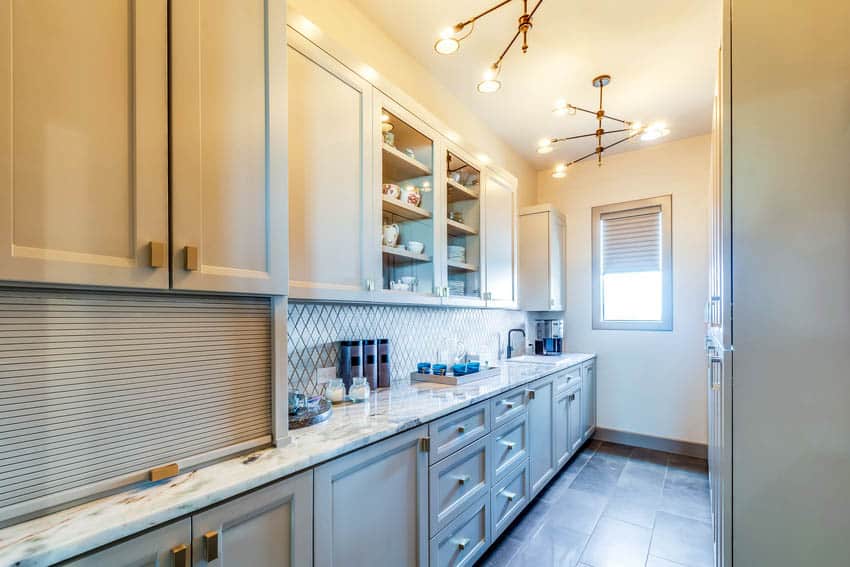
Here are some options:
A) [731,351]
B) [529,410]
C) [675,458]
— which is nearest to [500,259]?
[529,410]

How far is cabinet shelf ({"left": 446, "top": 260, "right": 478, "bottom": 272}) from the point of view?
8.43ft

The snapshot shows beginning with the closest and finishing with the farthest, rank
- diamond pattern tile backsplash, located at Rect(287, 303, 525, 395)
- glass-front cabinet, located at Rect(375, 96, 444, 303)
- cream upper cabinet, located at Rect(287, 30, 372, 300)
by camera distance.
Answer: cream upper cabinet, located at Rect(287, 30, 372, 300) < diamond pattern tile backsplash, located at Rect(287, 303, 525, 395) < glass-front cabinet, located at Rect(375, 96, 444, 303)

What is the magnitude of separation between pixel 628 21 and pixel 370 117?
1.64 meters

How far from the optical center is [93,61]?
821 millimetres

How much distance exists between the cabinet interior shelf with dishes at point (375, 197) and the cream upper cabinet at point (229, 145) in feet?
1.01

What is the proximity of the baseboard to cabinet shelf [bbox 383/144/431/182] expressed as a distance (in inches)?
132

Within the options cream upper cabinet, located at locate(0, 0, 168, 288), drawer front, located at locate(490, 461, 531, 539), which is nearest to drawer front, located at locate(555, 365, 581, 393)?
drawer front, located at locate(490, 461, 531, 539)

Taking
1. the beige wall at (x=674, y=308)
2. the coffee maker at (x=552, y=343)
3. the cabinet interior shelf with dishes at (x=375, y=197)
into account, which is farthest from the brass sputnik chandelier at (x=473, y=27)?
the coffee maker at (x=552, y=343)

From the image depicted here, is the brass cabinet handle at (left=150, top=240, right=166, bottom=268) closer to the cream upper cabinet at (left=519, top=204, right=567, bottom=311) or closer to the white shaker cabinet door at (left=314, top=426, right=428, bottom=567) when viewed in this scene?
the white shaker cabinet door at (left=314, top=426, right=428, bottom=567)

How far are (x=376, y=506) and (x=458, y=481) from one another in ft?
1.92

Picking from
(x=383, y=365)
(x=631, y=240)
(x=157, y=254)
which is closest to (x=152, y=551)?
(x=157, y=254)

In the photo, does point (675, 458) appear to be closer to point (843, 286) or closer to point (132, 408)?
point (843, 286)

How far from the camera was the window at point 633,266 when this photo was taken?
3.76 m

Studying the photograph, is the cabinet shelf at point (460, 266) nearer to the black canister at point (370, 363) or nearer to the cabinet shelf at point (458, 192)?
the cabinet shelf at point (458, 192)
